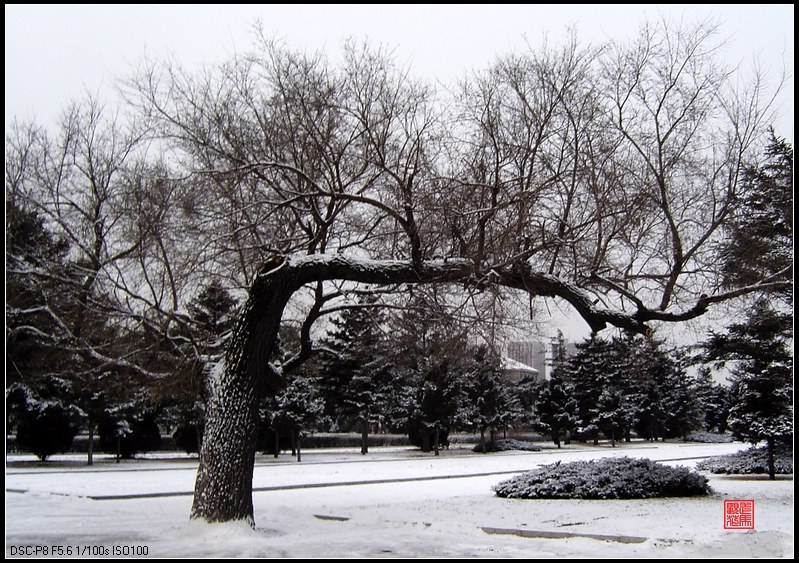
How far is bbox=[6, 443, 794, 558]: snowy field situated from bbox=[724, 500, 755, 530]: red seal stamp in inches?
6.5

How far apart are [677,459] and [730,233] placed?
1699 cm

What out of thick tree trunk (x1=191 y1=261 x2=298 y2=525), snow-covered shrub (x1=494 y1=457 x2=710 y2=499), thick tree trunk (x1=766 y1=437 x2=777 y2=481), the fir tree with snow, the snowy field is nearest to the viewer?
the snowy field

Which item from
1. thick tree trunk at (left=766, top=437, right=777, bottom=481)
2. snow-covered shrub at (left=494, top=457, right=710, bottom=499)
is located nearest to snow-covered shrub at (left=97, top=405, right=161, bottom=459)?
snow-covered shrub at (left=494, top=457, right=710, bottom=499)

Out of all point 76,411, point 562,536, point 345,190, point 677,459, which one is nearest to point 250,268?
point 345,190

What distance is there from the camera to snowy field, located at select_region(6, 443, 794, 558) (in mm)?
8211

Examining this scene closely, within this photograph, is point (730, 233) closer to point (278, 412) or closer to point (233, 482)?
point (233, 482)

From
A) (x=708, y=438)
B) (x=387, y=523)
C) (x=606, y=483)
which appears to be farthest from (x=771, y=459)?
(x=708, y=438)

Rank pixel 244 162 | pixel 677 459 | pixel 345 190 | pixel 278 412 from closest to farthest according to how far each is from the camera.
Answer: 1. pixel 244 162
2. pixel 345 190
3. pixel 677 459
4. pixel 278 412

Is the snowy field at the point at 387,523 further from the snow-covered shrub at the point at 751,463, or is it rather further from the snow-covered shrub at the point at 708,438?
the snow-covered shrub at the point at 708,438

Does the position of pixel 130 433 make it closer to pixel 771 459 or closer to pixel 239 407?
pixel 239 407

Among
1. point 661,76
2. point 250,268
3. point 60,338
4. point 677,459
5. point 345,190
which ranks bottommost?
point 677,459

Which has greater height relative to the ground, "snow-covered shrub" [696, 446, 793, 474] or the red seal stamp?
the red seal stamp

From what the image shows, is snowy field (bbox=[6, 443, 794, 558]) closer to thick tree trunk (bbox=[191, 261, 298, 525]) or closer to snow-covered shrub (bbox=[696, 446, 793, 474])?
thick tree trunk (bbox=[191, 261, 298, 525])

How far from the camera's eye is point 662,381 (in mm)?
46750
